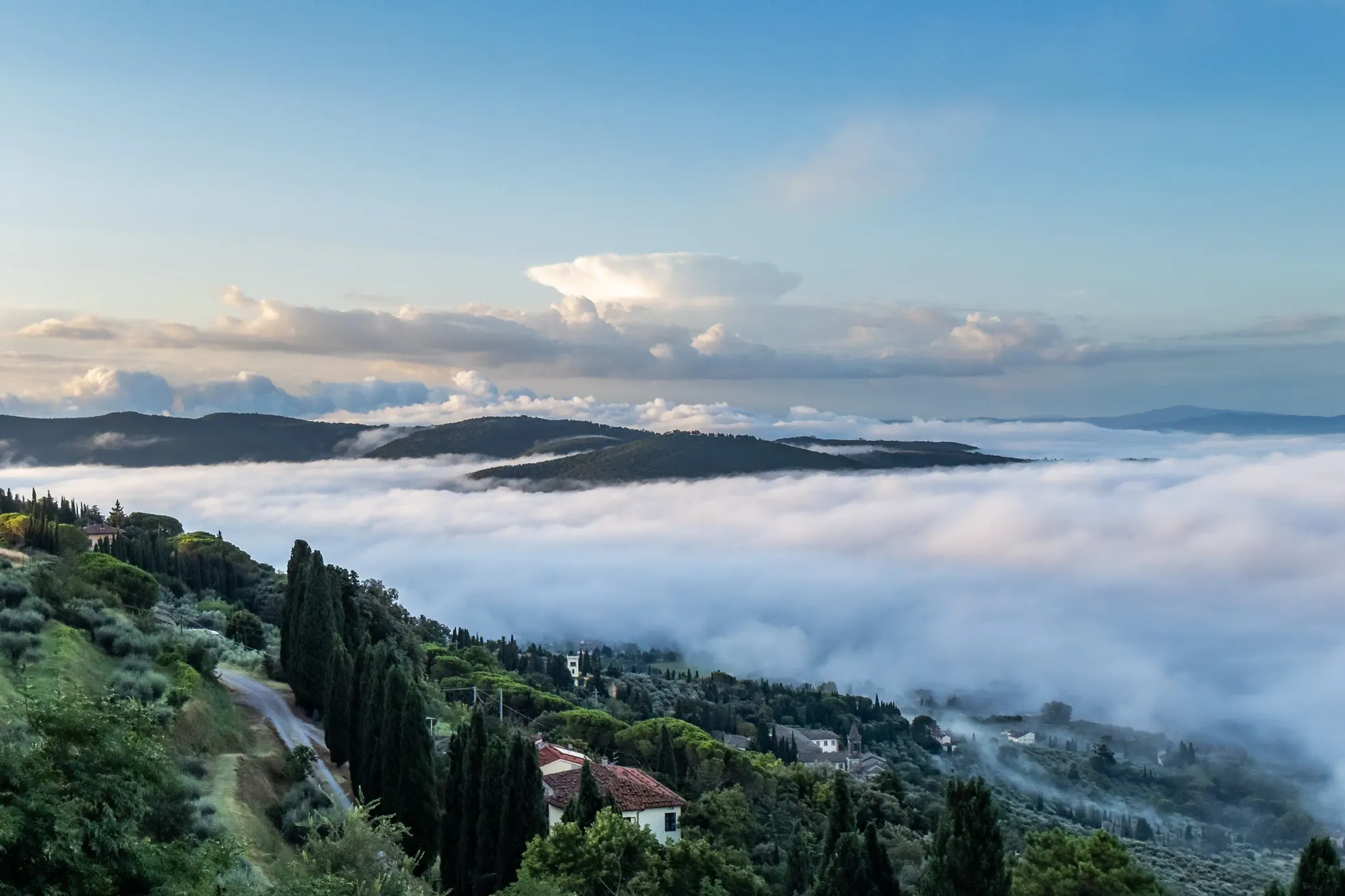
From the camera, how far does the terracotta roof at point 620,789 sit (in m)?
33.7

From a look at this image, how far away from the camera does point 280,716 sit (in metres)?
40.0

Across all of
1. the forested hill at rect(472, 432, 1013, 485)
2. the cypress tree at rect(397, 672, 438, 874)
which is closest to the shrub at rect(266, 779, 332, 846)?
the cypress tree at rect(397, 672, 438, 874)

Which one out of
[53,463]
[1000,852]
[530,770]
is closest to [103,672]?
[530,770]

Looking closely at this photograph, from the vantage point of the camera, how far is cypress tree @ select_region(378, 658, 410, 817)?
95.1ft

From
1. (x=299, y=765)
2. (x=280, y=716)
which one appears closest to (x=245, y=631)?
(x=280, y=716)

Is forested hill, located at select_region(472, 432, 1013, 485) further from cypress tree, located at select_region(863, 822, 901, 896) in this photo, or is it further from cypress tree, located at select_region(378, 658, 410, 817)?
cypress tree, located at select_region(863, 822, 901, 896)

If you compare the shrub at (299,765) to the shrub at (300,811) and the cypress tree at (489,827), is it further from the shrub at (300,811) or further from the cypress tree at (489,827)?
the cypress tree at (489,827)

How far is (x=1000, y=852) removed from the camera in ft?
69.6

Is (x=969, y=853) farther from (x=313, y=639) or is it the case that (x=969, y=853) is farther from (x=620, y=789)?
(x=313, y=639)

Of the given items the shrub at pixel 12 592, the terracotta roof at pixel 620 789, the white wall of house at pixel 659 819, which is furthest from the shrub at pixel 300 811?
the shrub at pixel 12 592

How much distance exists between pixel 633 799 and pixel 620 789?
2.41 feet

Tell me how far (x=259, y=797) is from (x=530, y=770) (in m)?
8.65

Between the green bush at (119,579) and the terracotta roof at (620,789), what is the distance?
20.8 meters

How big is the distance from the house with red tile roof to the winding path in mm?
7065
